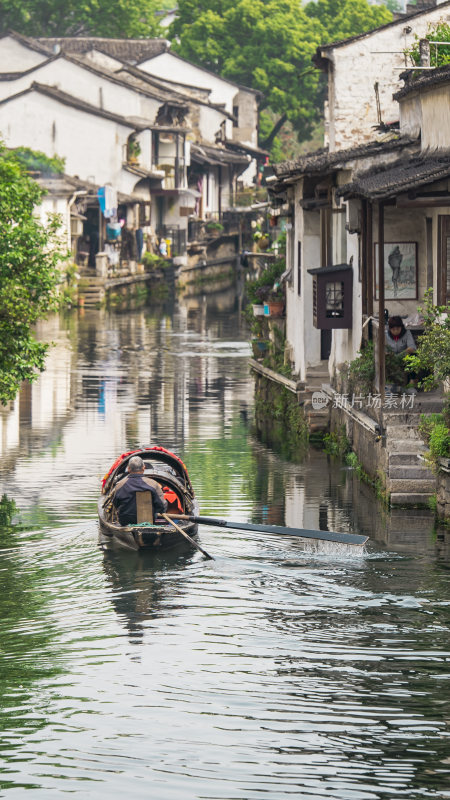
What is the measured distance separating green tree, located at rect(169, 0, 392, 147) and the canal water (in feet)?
222

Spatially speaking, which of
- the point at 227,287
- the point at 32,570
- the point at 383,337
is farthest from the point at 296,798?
the point at 227,287

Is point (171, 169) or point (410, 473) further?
point (171, 169)

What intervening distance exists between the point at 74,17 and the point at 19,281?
250 feet

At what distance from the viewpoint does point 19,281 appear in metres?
26.0

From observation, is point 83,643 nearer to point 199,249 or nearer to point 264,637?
point 264,637

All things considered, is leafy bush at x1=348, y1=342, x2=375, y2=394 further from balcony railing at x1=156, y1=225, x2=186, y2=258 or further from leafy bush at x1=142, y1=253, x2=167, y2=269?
balcony railing at x1=156, y1=225, x2=186, y2=258

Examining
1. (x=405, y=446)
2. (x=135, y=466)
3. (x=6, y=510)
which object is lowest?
(x=6, y=510)

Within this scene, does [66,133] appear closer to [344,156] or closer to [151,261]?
[151,261]

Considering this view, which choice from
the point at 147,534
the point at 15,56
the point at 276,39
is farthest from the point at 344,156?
the point at 276,39

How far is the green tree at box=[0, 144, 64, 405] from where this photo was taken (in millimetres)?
24984

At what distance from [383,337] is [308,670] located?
858 cm

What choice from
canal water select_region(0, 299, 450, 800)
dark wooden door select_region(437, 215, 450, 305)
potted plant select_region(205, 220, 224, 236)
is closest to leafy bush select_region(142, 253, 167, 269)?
potted plant select_region(205, 220, 224, 236)

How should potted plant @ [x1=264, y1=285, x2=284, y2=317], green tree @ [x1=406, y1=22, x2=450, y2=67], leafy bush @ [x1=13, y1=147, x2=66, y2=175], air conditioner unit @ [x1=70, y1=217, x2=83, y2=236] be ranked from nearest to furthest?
green tree @ [x1=406, y1=22, x2=450, y2=67]
potted plant @ [x1=264, y1=285, x2=284, y2=317]
leafy bush @ [x1=13, y1=147, x2=66, y2=175]
air conditioner unit @ [x1=70, y1=217, x2=83, y2=236]

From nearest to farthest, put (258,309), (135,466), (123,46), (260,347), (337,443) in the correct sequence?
(135,466), (337,443), (258,309), (260,347), (123,46)
